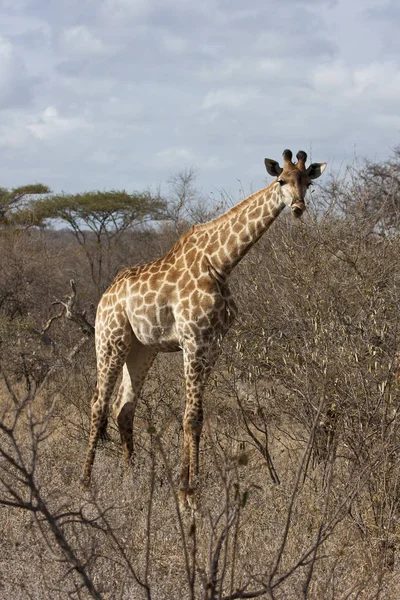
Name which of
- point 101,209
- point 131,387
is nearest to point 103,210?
point 101,209

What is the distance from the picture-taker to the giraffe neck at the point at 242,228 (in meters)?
5.61

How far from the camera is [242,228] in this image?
18.8 ft

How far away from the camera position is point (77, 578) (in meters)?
3.93

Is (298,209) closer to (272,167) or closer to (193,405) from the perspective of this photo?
(272,167)

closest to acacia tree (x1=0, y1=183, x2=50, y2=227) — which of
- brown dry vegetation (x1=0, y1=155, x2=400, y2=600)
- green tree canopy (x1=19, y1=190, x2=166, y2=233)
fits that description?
green tree canopy (x1=19, y1=190, x2=166, y2=233)

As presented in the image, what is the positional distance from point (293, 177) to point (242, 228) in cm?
53

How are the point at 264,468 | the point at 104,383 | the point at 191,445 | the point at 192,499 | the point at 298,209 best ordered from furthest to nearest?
the point at 104,383, the point at 264,468, the point at 191,445, the point at 298,209, the point at 192,499

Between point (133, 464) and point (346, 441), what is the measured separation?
2.37 meters

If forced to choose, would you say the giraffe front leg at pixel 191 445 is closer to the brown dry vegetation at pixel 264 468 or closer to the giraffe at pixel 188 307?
the giraffe at pixel 188 307

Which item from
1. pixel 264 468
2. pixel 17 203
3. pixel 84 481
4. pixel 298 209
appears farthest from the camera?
pixel 17 203

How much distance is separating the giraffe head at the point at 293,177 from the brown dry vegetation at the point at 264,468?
2.18 ft

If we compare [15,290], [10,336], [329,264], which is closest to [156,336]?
[329,264]

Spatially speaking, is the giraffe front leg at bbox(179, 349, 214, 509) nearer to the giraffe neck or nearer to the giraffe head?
the giraffe neck

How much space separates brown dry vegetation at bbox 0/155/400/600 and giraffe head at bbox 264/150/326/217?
0.66 m
